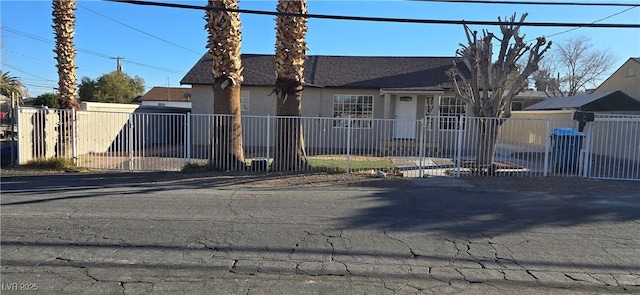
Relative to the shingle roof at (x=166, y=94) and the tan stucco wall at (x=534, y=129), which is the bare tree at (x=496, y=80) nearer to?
the tan stucco wall at (x=534, y=129)

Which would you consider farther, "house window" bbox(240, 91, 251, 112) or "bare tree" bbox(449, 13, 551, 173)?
"house window" bbox(240, 91, 251, 112)

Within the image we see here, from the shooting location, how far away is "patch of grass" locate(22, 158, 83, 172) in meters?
11.7

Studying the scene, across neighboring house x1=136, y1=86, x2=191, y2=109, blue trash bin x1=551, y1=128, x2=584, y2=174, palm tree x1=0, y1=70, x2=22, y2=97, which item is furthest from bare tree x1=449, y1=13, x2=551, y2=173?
neighboring house x1=136, y1=86, x2=191, y2=109

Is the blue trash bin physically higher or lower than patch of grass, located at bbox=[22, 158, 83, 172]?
higher

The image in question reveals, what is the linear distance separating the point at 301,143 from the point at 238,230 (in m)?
6.31

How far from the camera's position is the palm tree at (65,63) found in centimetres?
1288

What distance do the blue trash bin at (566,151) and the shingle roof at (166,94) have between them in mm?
47738

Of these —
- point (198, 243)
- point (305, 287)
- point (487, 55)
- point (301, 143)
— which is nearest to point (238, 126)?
point (301, 143)

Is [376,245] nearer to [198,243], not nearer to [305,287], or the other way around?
[305,287]

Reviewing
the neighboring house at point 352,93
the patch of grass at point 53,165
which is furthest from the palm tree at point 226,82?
the neighboring house at point 352,93

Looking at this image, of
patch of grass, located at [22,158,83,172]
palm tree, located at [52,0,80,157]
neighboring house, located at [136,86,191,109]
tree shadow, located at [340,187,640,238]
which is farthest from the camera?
neighboring house, located at [136,86,191,109]

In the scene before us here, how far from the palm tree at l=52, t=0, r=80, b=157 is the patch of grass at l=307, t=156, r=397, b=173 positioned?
7.75m

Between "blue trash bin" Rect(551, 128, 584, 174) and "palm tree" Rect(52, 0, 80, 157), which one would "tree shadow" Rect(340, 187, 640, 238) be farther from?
"palm tree" Rect(52, 0, 80, 157)

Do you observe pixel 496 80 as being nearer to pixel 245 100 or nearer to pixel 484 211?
pixel 484 211
